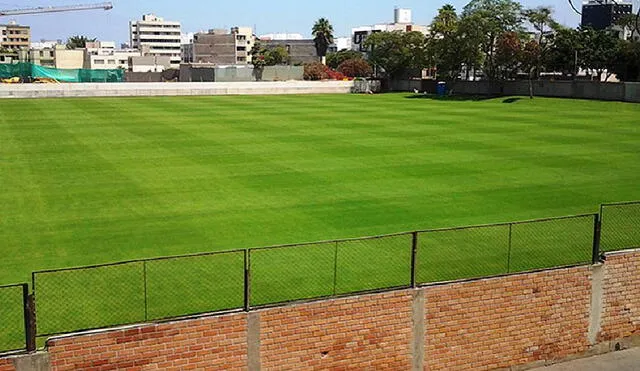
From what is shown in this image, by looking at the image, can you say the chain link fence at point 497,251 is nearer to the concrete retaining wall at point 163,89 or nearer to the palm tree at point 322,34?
the concrete retaining wall at point 163,89

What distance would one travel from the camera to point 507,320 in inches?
539

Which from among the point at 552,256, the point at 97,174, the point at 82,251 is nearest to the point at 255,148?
the point at 97,174

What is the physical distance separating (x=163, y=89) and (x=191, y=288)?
7095 cm

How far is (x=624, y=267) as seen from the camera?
48.6 feet

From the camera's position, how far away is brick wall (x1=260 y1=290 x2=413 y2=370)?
39.3ft

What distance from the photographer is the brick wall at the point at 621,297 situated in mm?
14672

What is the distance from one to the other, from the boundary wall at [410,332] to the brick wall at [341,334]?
0.06 ft

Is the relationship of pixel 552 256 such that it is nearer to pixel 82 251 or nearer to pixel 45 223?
pixel 82 251

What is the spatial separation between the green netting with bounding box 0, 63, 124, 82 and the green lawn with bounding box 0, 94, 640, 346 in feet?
141

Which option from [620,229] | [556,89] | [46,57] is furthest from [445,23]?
[46,57]

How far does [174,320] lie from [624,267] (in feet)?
31.4

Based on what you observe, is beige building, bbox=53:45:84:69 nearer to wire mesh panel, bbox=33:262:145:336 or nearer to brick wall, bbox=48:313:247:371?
wire mesh panel, bbox=33:262:145:336

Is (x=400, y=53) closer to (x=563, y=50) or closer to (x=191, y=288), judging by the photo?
(x=563, y=50)

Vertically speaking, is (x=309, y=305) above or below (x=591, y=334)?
above
